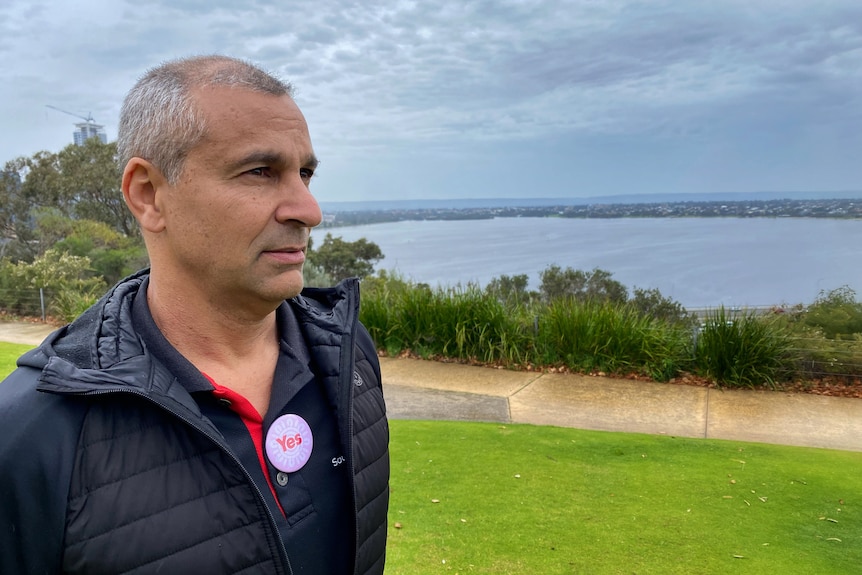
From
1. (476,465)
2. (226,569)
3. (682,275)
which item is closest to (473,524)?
(476,465)

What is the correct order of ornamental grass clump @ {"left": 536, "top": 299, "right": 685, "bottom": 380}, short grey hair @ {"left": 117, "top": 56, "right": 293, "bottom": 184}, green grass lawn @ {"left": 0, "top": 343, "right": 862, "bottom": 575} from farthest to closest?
ornamental grass clump @ {"left": 536, "top": 299, "right": 685, "bottom": 380} < green grass lawn @ {"left": 0, "top": 343, "right": 862, "bottom": 575} < short grey hair @ {"left": 117, "top": 56, "right": 293, "bottom": 184}

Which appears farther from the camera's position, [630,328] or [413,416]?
[630,328]

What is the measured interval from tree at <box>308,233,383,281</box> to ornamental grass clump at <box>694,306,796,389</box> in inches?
395

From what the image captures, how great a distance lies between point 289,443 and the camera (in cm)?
151

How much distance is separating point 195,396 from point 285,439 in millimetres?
232

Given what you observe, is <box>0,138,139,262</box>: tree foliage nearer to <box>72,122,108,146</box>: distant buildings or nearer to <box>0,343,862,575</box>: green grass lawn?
<box>72,122,108,146</box>: distant buildings

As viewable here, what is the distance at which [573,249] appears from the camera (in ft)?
62.5

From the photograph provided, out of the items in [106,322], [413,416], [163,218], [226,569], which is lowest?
[413,416]

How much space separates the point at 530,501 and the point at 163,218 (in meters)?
3.71

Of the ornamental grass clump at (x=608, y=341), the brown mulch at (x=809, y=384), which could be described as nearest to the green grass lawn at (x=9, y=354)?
the ornamental grass clump at (x=608, y=341)

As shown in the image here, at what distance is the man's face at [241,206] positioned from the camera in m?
1.34

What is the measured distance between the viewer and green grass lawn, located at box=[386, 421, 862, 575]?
3.70m

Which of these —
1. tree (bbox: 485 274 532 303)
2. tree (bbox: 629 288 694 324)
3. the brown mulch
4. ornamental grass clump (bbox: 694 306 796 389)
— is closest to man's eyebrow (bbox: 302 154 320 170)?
the brown mulch

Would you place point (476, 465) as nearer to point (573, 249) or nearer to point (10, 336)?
point (10, 336)
